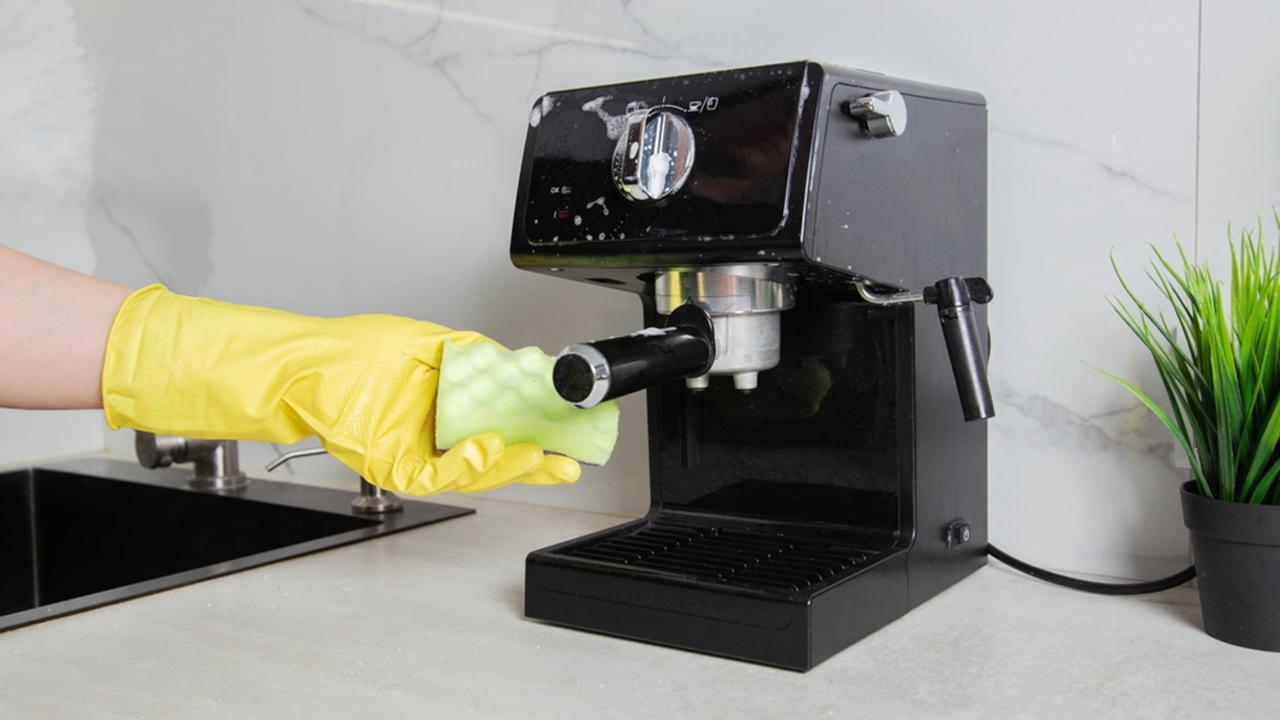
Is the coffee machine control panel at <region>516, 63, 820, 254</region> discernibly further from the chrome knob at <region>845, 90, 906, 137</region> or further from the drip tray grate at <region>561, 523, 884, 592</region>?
the drip tray grate at <region>561, 523, 884, 592</region>

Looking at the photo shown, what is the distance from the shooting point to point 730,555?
32.9 inches

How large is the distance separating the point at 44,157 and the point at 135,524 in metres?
0.55

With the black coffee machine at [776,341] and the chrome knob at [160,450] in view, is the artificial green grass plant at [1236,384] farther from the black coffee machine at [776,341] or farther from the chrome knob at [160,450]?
the chrome knob at [160,450]

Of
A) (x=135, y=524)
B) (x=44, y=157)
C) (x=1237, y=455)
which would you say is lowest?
(x=135, y=524)

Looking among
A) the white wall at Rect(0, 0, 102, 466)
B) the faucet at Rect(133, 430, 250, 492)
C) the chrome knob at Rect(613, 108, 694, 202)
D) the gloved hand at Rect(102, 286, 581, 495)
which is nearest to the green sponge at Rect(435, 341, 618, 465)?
the gloved hand at Rect(102, 286, 581, 495)

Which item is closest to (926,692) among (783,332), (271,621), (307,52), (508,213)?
(783,332)

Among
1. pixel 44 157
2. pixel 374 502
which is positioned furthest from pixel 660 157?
pixel 44 157

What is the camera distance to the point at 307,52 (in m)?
1.40

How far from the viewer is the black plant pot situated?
743 millimetres

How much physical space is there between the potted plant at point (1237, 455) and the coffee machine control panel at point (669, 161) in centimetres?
32

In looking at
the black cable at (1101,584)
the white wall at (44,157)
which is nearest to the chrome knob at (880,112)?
the black cable at (1101,584)

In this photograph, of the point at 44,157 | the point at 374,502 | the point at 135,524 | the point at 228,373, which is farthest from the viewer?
the point at 44,157

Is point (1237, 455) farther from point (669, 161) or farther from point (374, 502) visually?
point (374, 502)

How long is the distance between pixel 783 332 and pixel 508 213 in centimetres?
45
